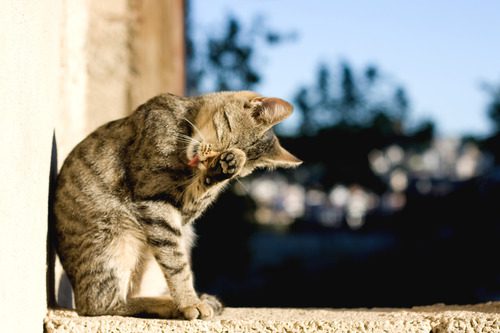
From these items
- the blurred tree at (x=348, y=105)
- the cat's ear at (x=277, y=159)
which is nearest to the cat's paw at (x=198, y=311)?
the cat's ear at (x=277, y=159)

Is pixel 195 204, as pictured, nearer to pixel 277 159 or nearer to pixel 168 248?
pixel 168 248

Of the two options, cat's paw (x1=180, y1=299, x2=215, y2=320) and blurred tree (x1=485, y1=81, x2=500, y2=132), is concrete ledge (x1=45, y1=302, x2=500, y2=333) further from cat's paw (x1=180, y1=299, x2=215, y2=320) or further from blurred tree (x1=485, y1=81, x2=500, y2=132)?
blurred tree (x1=485, y1=81, x2=500, y2=132)

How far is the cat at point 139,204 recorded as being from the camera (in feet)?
7.40

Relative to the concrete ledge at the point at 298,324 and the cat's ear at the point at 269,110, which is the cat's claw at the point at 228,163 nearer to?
→ the cat's ear at the point at 269,110

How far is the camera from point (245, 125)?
8.37 ft

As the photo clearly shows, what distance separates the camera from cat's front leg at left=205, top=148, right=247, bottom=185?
7.37 ft

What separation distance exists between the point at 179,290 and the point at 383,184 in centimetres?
938

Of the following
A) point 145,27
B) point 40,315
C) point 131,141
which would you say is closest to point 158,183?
point 131,141

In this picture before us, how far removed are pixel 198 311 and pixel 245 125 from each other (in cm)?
79

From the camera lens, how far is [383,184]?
36.9 ft

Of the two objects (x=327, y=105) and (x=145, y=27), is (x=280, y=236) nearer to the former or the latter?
(x=327, y=105)

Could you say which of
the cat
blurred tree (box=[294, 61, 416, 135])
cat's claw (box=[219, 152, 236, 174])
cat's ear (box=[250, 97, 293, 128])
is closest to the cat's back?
the cat

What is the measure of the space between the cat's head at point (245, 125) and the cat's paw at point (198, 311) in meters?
0.56

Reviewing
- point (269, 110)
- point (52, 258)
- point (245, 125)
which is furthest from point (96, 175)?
point (269, 110)
